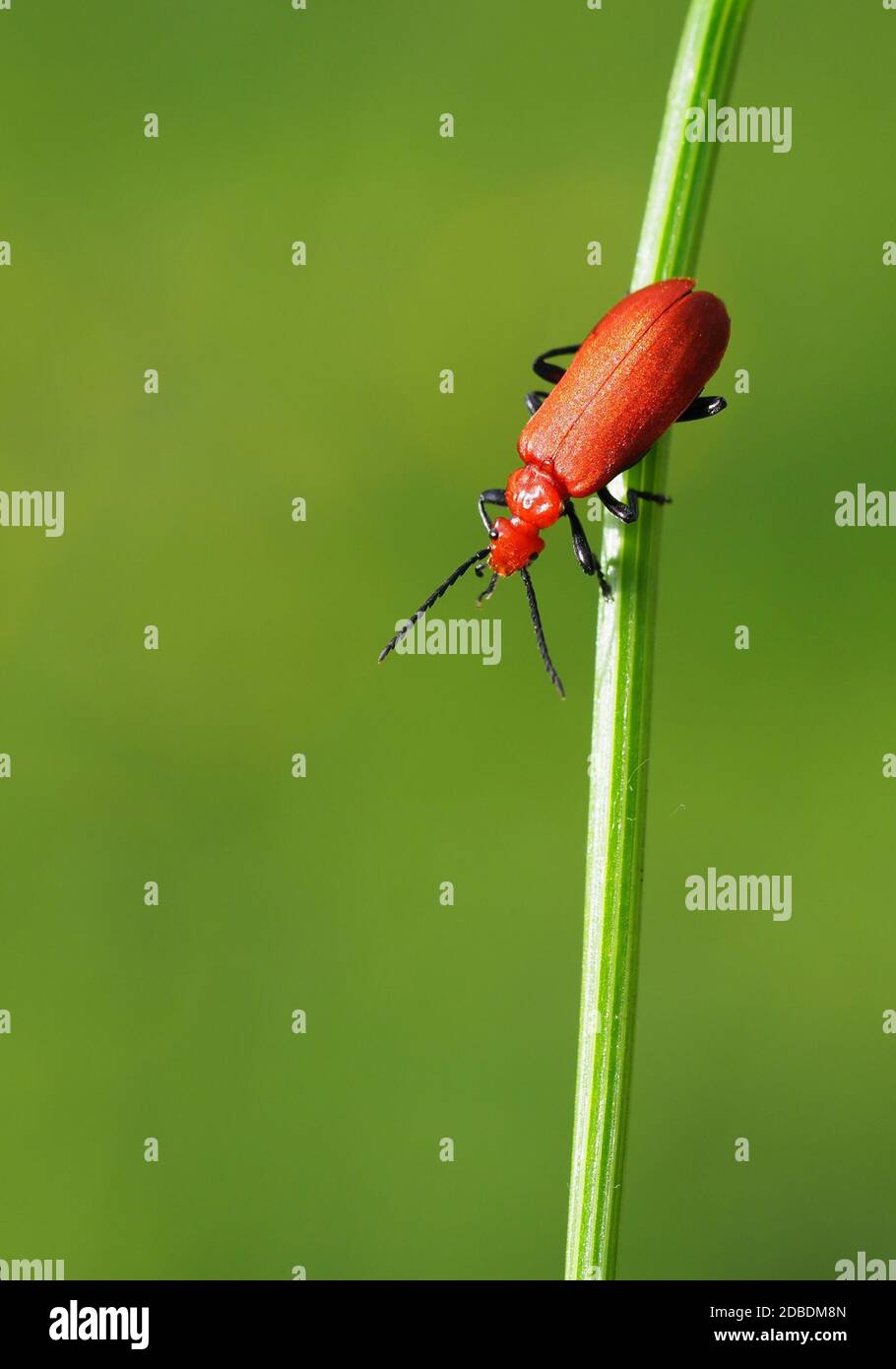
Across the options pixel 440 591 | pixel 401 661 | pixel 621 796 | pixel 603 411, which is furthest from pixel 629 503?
pixel 401 661

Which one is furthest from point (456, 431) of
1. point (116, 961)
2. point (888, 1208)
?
point (888, 1208)

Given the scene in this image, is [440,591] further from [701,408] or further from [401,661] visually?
[401,661]

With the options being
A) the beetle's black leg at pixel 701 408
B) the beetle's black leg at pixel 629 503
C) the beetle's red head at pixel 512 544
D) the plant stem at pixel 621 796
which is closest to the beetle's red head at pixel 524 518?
the beetle's red head at pixel 512 544

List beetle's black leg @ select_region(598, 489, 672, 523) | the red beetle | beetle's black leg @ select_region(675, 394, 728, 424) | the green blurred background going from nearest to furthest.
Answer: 1. beetle's black leg @ select_region(598, 489, 672, 523)
2. the red beetle
3. beetle's black leg @ select_region(675, 394, 728, 424)
4. the green blurred background

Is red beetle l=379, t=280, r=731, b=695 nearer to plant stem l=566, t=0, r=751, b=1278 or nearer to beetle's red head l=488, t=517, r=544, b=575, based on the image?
beetle's red head l=488, t=517, r=544, b=575

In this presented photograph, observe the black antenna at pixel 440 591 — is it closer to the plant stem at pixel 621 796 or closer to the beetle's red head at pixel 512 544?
the beetle's red head at pixel 512 544

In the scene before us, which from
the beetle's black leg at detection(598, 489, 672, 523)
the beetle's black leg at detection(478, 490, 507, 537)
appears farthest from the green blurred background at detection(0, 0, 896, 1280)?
the beetle's black leg at detection(598, 489, 672, 523)
